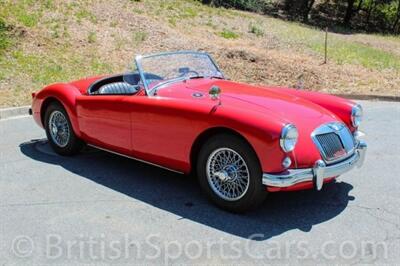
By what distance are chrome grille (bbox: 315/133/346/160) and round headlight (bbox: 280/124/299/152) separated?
35cm

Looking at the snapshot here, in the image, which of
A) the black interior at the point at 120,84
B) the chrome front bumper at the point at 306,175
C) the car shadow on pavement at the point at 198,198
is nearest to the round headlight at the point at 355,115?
the car shadow on pavement at the point at 198,198

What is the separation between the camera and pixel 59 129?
6.37 meters

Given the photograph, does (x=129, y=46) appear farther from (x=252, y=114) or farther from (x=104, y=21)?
(x=252, y=114)

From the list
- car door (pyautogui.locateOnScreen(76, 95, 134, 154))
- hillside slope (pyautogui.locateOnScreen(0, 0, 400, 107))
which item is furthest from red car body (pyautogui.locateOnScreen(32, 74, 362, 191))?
hillside slope (pyautogui.locateOnScreen(0, 0, 400, 107))

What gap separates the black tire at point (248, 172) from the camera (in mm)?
4371

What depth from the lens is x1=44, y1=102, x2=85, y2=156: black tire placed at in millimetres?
6183

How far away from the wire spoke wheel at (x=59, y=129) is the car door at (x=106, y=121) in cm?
43

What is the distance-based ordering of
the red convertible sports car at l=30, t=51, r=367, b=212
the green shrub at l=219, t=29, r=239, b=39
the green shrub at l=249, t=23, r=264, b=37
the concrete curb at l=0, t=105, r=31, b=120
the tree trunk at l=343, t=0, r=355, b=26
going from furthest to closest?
the tree trunk at l=343, t=0, r=355, b=26, the green shrub at l=249, t=23, r=264, b=37, the green shrub at l=219, t=29, r=239, b=39, the concrete curb at l=0, t=105, r=31, b=120, the red convertible sports car at l=30, t=51, r=367, b=212

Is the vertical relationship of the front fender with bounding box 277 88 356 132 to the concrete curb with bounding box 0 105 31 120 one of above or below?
above

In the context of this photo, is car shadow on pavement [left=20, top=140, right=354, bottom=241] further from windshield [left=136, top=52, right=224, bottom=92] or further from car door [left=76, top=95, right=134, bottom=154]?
windshield [left=136, top=52, right=224, bottom=92]

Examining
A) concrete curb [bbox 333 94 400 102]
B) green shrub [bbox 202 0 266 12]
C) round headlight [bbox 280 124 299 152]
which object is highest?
green shrub [bbox 202 0 266 12]

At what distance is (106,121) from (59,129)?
1.08 m

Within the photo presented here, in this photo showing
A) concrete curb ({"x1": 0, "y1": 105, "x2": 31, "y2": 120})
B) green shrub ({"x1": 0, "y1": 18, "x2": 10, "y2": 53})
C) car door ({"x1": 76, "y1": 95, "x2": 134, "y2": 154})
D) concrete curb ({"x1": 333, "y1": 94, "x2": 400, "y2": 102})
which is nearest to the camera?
car door ({"x1": 76, "y1": 95, "x2": 134, "y2": 154})

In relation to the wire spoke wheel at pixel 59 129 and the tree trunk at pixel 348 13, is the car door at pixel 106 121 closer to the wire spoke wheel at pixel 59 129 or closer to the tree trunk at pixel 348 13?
the wire spoke wheel at pixel 59 129
